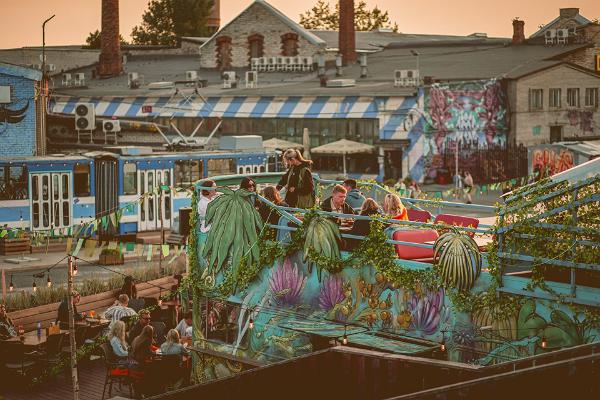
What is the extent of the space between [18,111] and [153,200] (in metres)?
6.20

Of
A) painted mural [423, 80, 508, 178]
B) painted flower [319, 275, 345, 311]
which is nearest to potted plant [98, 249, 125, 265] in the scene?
painted flower [319, 275, 345, 311]

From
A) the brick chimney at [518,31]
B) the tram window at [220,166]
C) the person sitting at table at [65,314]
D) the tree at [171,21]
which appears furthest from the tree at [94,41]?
the person sitting at table at [65,314]

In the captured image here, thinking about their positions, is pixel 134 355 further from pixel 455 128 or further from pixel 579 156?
pixel 455 128

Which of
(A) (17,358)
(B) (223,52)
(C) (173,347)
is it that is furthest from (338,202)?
(B) (223,52)

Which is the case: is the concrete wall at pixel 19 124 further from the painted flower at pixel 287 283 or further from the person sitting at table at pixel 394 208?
the person sitting at table at pixel 394 208

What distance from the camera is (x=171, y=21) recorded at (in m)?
114

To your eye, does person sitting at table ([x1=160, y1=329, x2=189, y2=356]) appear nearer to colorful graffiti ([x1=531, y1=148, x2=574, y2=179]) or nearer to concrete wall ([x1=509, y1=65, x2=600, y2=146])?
colorful graffiti ([x1=531, y1=148, x2=574, y2=179])

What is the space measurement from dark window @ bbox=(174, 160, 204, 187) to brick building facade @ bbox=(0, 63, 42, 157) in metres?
5.67

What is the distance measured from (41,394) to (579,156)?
2871cm

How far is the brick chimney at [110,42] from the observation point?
63375mm

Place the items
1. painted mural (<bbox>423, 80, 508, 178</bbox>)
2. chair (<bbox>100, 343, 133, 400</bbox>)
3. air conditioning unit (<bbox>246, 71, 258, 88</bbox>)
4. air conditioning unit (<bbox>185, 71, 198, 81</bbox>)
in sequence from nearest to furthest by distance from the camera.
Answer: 1. chair (<bbox>100, 343, 133, 400</bbox>)
2. painted mural (<bbox>423, 80, 508, 178</bbox>)
3. air conditioning unit (<bbox>246, 71, 258, 88</bbox>)
4. air conditioning unit (<bbox>185, 71, 198, 81</bbox>)

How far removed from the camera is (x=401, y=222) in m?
13.0

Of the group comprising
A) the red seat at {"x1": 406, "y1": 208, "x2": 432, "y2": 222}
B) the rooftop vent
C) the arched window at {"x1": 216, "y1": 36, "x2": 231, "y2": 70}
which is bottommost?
the red seat at {"x1": 406, "y1": 208, "x2": 432, "y2": 222}

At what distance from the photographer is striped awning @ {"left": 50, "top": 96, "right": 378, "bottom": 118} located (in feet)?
173
